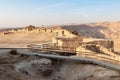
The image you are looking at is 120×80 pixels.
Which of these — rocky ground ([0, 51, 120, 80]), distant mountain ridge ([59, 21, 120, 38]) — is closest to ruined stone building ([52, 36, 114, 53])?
rocky ground ([0, 51, 120, 80])

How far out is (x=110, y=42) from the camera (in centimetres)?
2892

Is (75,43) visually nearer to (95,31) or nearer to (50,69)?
(50,69)

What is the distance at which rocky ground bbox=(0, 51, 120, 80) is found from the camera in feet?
59.5

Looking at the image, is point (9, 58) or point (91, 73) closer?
point (91, 73)

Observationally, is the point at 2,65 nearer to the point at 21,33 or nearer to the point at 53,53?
A: the point at 53,53

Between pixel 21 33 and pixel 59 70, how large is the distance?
27.4m

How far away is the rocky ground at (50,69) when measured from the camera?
1812 centimetres

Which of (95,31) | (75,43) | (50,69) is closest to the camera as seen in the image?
(50,69)

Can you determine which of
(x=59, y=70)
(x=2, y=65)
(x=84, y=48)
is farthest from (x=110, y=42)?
(x=2, y=65)

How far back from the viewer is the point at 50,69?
20.7 meters

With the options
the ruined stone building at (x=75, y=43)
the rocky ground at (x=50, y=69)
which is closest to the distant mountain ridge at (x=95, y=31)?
the ruined stone building at (x=75, y=43)

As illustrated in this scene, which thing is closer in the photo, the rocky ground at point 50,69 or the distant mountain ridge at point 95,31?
the rocky ground at point 50,69

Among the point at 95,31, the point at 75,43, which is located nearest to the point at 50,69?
the point at 75,43

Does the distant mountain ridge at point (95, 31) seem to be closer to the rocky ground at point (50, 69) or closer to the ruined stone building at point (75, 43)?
the ruined stone building at point (75, 43)
